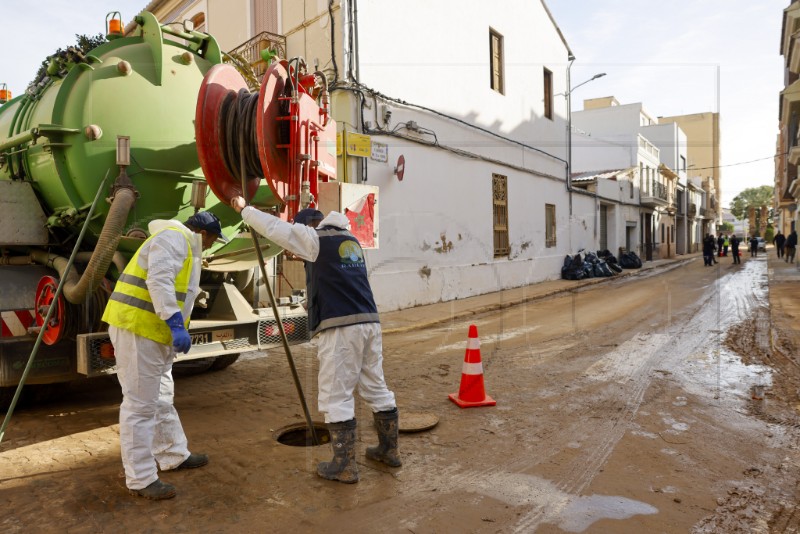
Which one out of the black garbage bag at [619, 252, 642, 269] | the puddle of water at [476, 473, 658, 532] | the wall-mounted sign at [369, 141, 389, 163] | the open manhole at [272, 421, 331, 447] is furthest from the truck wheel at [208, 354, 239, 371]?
the black garbage bag at [619, 252, 642, 269]

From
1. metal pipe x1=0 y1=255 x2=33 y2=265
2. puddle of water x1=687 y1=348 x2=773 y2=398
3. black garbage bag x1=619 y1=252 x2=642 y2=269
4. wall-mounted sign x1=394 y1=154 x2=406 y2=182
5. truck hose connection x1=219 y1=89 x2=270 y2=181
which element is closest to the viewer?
truck hose connection x1=219 y1=89 x2=270 y2=181

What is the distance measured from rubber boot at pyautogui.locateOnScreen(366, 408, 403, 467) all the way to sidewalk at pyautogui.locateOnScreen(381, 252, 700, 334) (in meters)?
5.34

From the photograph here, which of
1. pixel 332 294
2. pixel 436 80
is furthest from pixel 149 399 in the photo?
pixel 436 80

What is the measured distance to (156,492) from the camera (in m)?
3.09

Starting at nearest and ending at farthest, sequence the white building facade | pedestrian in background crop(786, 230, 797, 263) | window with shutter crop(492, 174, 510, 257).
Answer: the white building facade → window with shutter crop(492, 174, 510, 257) → pedestrian in background crop(786, 230, 797, 263)

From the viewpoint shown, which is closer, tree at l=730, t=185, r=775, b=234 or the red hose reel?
the red hose reel

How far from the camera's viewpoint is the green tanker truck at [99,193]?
13.7 ft

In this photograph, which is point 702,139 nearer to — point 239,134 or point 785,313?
point 785,313

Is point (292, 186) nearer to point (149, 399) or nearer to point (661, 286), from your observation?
point (149, 399)

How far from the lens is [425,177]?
11.8 metres

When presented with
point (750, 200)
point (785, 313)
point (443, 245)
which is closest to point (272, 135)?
point (443, 245)

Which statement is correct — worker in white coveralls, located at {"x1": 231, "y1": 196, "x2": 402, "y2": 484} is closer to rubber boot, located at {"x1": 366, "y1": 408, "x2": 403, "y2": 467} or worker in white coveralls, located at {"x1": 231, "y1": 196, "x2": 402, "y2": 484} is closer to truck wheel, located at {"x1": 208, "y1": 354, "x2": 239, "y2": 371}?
rubber boot, located at {"x1": 366, "y1": 408, "x2": 403, "y2": 467}

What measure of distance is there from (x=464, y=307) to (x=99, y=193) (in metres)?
8.41

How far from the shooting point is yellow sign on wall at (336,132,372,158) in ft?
32.3
